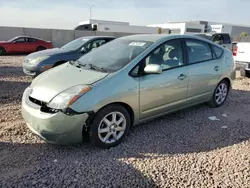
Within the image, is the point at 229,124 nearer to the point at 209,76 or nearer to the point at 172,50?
the point at 209,76

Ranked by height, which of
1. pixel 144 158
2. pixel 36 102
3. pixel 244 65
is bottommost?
pixel 144 158

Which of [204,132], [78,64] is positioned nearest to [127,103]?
[78,64]

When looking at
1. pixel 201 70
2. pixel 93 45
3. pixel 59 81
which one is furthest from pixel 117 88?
pixel 93 45

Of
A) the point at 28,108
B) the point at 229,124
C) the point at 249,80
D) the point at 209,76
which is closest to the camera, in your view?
the point at 28,108

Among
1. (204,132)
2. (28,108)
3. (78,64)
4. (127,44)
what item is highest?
(127,44)

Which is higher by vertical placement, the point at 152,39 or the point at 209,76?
the point at 152,39

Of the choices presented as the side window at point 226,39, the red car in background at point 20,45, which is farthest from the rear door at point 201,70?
the red car in background at point 20,45

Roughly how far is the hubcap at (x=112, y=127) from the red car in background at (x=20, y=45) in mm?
14131

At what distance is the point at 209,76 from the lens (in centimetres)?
447

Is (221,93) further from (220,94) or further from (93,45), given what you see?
(93,45)

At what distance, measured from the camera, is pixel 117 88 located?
122 inches

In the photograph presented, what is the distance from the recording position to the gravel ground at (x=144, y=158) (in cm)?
256

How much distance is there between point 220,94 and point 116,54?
2640mm

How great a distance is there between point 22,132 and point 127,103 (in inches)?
69.7
